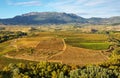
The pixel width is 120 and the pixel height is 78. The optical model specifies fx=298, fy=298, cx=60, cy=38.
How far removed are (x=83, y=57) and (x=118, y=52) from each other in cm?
1855

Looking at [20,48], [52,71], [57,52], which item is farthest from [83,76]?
[20,48]

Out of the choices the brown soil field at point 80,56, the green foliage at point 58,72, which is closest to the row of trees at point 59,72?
the green foliage at point 58,72

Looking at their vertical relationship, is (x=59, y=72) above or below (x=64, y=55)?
above

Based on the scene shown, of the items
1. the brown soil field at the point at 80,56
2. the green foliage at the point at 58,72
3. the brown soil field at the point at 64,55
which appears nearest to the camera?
the green foliage at the point at 58,72

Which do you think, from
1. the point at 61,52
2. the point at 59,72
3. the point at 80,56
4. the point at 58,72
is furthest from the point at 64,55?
the point at 58,72

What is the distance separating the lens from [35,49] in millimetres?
135625

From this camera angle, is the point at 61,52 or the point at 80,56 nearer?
the point at 80,56

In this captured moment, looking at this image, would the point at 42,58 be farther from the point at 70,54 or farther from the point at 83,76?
the point at 83,76

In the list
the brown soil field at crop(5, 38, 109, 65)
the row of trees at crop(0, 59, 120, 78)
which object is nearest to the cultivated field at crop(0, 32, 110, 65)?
the brown soil field at crop(5, 38, 109, 65)

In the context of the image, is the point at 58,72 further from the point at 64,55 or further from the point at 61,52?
the point at 61,52

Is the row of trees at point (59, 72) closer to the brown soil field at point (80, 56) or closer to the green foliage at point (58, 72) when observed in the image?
the green foliage at point (58, 72)

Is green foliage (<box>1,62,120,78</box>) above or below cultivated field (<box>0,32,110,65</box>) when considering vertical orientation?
above

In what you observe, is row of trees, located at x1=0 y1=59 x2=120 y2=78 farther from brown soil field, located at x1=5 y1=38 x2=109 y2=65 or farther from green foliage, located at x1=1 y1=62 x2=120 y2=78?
brown soil field, located at x1=5 y1=38 x2=109 y2=65

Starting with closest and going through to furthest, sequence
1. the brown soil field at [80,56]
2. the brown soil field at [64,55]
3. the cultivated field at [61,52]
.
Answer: the brown soil field at [80,56] < the brown soil field at [64,55] < the cultivated field at [61,52]
